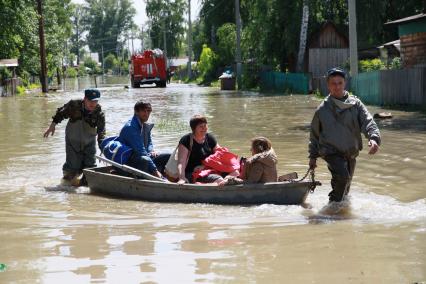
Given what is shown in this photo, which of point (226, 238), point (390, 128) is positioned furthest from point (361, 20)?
point (226, 238)

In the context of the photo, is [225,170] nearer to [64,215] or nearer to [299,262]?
[64,215]

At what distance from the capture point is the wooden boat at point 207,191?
30.2 feet

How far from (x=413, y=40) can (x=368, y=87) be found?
2.37 meters

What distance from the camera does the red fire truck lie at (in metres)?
61.9

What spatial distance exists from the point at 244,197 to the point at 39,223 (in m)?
2.50

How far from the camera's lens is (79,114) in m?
11.5

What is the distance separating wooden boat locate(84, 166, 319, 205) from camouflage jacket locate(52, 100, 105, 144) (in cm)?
121

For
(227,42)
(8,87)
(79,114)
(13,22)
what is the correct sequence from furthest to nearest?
(227,42)
(8,87)
(13,22)
(79,114)

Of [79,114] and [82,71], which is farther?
[82,71]

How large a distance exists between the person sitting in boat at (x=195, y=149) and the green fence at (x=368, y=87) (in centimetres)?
1787

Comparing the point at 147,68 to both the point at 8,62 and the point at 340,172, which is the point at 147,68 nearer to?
the point at 8,62

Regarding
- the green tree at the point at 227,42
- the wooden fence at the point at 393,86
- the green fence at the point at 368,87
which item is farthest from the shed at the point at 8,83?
the wooden fence at the point at 393,86

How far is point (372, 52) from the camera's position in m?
46.1

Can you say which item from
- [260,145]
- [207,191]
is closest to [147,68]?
[207,191]
